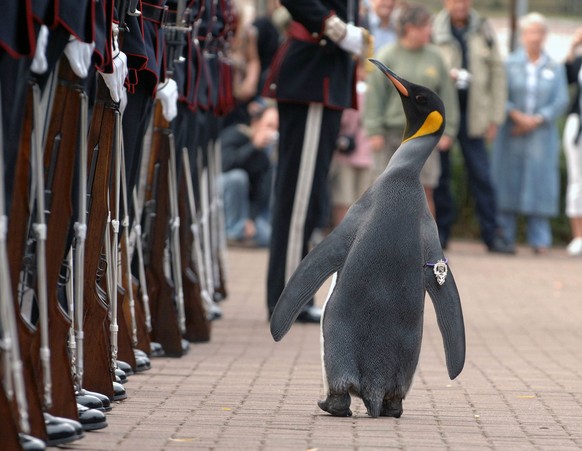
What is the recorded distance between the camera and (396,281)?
5375 mm

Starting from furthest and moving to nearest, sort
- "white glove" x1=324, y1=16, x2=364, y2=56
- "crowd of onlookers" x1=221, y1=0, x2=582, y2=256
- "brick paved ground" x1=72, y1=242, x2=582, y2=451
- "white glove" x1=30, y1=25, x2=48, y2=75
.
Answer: "crowd of onlookers" x1=221, y1=0, x2=582, y2=256
"white glove" x1=324, y1=16, x2=364, y2=56
"brick paved ground" x1=72, y1=242, x2=582, y2=451
"white glove" x1=30, y1=25, x2=48, y2=75

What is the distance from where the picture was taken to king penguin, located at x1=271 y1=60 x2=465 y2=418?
211 inches

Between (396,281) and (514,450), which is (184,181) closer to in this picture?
(396,281)

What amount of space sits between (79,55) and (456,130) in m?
10.8

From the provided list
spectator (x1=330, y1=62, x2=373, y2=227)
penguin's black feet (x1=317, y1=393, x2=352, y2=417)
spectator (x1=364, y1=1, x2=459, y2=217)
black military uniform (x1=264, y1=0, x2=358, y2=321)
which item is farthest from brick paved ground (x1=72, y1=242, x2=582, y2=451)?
spectator (x1=330, y1=62, x2=373, y2=227)

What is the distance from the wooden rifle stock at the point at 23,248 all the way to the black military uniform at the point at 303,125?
184 inches

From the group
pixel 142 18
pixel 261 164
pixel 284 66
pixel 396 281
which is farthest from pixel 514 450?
pixel 261 164

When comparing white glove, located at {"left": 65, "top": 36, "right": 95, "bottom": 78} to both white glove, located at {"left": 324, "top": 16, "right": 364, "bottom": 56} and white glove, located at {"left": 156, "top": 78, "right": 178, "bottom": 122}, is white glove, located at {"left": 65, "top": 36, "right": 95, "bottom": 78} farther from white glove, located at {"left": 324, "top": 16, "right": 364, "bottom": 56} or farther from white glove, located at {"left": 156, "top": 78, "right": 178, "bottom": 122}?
white glove, located at {"left": 324, "top": 16, "right": 364, "bottom": 56}

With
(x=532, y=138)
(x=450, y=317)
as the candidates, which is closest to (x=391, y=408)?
(x=450, y=317)

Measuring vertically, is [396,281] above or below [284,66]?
below

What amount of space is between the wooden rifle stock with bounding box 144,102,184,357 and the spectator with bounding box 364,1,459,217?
710 cm

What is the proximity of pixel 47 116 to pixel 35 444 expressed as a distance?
3.50 feet

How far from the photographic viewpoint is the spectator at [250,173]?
15633 millimetres

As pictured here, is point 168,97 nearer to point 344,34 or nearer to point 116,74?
point 116,74
